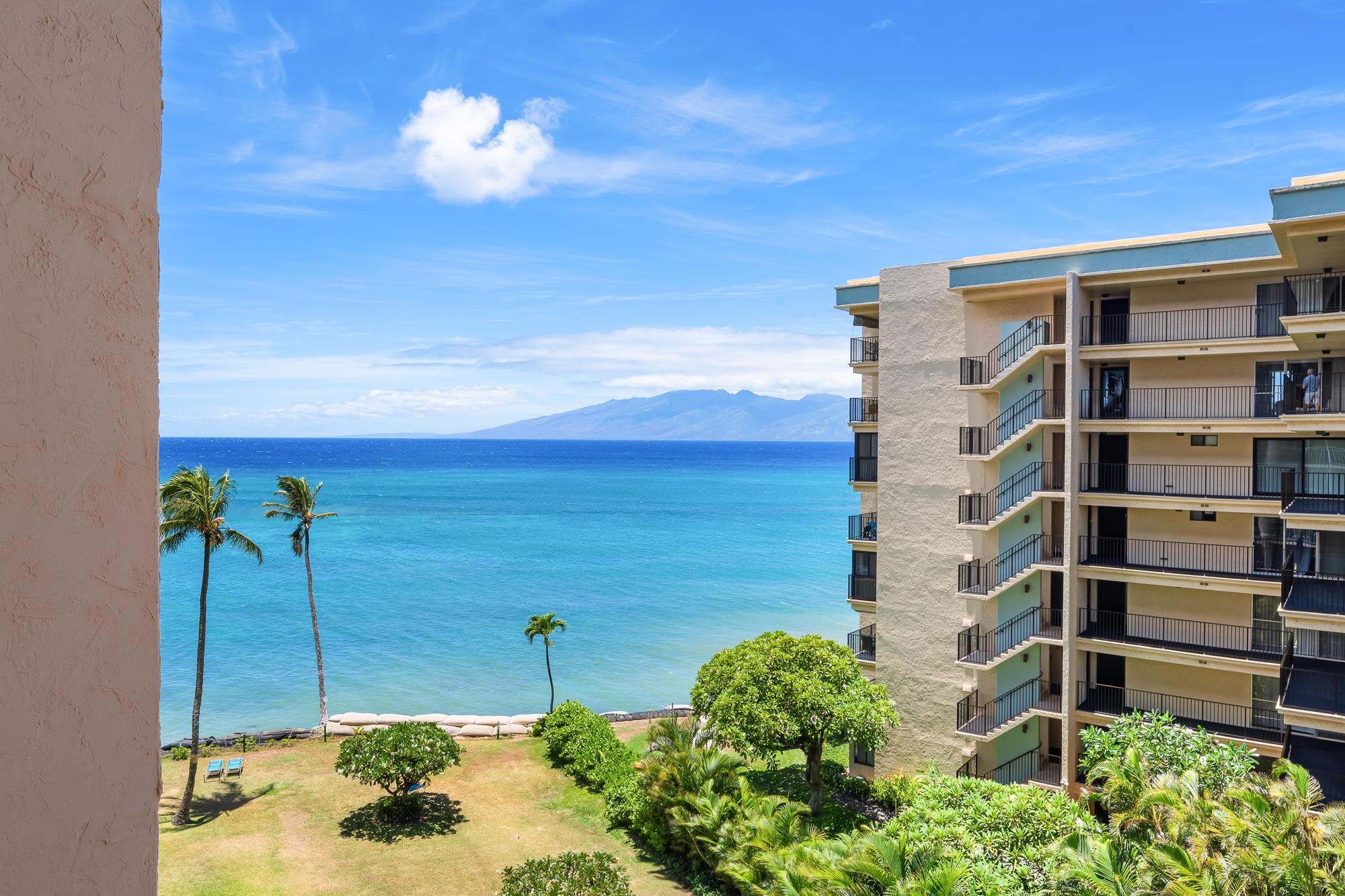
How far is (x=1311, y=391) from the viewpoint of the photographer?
2056cm

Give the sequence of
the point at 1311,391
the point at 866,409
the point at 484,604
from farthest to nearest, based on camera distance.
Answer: the point at 484,604, the point at 866,409, the point at 1311,391

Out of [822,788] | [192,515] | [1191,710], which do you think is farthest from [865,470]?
[192,515]

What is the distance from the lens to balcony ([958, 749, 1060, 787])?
81.4ft

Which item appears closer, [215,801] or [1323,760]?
[1323,760]

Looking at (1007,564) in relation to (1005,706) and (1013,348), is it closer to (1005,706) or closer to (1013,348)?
(1005,706)

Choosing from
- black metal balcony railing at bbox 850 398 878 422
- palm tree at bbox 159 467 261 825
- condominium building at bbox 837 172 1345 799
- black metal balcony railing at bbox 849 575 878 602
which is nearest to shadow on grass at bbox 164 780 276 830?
palm tree at bbox 159 467 261 825

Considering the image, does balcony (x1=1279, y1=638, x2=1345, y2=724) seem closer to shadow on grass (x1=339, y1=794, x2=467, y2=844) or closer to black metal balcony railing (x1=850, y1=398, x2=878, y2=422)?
black metal balcony railing (x1=850, y1=398, x2=878, y2=422)

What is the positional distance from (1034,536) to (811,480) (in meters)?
153

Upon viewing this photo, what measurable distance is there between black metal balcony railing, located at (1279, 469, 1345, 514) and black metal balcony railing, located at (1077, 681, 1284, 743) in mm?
5760

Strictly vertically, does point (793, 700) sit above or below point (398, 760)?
above

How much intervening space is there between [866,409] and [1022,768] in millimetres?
11706

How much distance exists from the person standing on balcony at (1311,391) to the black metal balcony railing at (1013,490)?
6118 mm

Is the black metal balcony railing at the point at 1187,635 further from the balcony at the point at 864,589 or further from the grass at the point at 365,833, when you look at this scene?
the grass at the point at 365,833

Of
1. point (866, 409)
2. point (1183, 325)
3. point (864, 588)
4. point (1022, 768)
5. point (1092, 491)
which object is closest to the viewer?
point (1183, 325)
